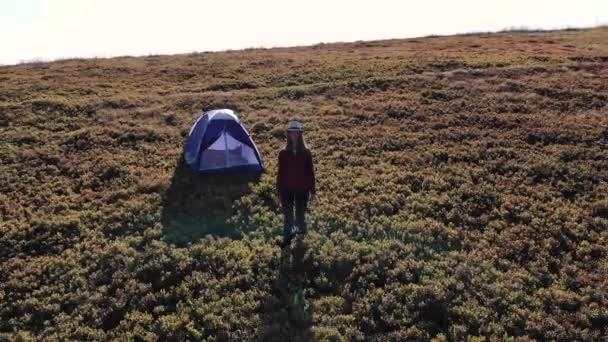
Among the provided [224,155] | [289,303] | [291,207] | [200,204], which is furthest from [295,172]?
[224,155]

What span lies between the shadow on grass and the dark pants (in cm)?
59

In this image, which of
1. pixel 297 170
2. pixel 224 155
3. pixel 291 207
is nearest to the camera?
pixel 297 170

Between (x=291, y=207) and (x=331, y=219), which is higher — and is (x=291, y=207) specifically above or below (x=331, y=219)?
above

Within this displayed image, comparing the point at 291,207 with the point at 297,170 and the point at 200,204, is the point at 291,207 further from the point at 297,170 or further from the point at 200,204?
the point at 200,204

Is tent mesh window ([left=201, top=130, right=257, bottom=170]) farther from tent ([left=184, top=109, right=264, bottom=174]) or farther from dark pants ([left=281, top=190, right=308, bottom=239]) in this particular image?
dark pants ([left=281, top=190, right=308, bottom=239])

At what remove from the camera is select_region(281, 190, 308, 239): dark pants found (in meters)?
15.7

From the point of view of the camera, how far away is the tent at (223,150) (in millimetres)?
21094

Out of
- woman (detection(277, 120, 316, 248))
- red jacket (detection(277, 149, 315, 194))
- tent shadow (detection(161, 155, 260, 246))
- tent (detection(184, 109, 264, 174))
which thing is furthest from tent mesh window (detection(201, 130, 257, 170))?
red jacket (detection(277, 149, 315, 194))

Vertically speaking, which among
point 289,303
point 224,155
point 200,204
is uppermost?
point 224,155

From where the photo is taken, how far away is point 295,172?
15.3 meters

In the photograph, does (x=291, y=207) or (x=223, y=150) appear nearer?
(x=291, y=207)

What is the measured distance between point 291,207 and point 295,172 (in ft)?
3.72

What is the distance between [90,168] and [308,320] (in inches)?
529

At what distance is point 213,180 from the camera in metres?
20.6
